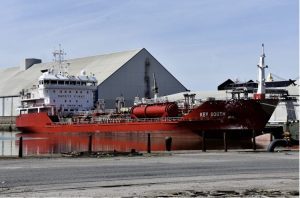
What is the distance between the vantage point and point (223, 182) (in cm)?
1166

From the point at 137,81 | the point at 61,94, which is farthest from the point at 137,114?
the point at 137,81

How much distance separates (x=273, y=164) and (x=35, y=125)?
173ft

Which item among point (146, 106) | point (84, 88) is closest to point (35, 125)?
point (84, 88)

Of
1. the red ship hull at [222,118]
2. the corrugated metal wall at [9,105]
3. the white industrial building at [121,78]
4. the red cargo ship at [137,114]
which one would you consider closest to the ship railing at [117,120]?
the red cargo ship at [137,114]

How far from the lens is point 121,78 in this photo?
79938 mm

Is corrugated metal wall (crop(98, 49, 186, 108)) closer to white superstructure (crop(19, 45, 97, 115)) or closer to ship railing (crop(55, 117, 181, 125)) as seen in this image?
white superstructure (crop(19, 45, 97, 115))

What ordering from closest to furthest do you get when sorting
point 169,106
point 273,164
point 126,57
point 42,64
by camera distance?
point 273,164 < point 169,106 < point 126,57 < point 42,64

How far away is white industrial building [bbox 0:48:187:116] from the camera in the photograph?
78.9 metres

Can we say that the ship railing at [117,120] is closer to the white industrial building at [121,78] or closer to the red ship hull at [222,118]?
the red ship hull at [222,118]

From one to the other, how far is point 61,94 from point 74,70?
24.3 m

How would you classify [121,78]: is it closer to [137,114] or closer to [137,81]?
[137,81]

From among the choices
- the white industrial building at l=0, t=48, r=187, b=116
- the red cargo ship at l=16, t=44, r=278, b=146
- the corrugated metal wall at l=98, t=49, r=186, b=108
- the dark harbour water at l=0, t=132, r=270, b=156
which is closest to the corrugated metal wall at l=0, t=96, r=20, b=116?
the white industrial building at l=0, t=48, r=187, b=116

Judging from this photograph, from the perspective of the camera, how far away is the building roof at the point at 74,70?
81.7 metres

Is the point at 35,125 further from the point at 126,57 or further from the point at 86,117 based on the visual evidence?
the point at 126,57
